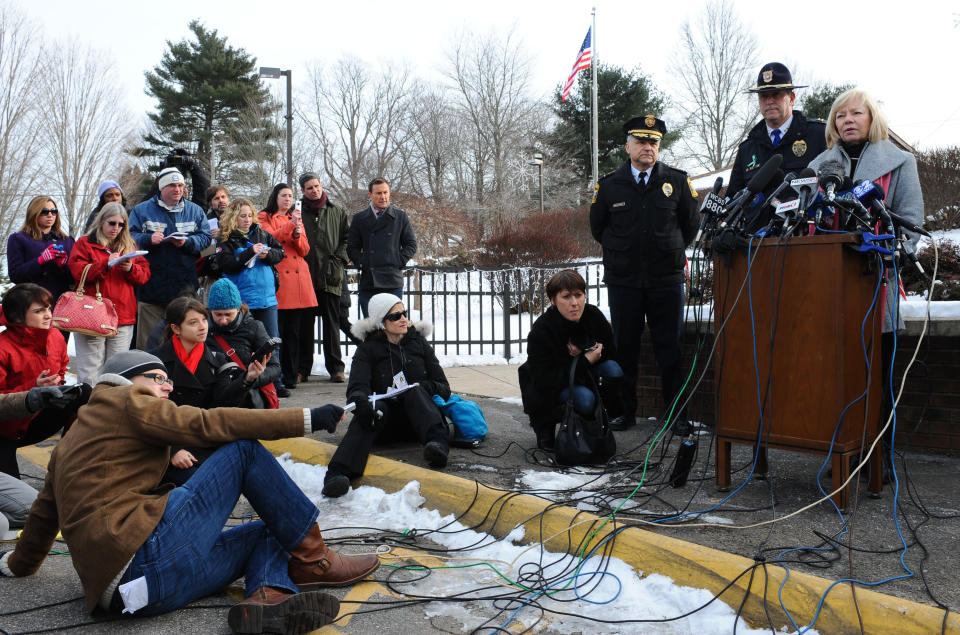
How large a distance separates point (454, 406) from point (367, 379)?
679 mm

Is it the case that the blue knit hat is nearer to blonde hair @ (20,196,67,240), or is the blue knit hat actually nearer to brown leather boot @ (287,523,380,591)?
blonde hair @ (20,196,67,240)

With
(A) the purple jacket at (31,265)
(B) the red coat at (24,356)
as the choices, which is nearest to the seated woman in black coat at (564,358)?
(B) the red coat at (24,356)

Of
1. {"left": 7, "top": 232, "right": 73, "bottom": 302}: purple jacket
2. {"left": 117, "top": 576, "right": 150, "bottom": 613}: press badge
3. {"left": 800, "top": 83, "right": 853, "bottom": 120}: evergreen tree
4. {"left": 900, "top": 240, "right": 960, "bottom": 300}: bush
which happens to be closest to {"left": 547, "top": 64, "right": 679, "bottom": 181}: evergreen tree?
{"left": 800, "top": 83, "right": 853, "bottom": 120}: evergreen tree

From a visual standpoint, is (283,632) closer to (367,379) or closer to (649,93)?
(367,379)

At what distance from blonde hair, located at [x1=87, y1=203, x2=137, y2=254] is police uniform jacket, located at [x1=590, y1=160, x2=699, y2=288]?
13.4 feet

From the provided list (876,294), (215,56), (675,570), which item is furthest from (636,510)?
(215,56)

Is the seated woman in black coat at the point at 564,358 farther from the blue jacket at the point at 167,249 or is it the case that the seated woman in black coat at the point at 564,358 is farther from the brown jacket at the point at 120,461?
the blue jacket at the point at 167,249

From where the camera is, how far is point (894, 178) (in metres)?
Result: 4.27

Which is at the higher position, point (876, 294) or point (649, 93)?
point (649, 93)

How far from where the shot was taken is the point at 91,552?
296cm

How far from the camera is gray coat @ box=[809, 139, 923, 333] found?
4.18m

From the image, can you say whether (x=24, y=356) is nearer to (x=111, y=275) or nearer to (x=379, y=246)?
(x=111, y=275)

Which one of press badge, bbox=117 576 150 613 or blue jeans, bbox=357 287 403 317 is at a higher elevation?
blue jeans, bbox=357 287 403 317

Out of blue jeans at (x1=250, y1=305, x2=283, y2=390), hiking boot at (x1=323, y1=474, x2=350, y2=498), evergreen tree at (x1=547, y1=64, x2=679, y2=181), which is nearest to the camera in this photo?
hiking boot at (x1=323, y1=474, x2=350, y2=498)
